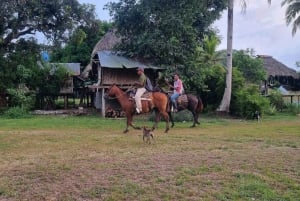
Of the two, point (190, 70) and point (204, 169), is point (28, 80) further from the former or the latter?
point (204, 169)

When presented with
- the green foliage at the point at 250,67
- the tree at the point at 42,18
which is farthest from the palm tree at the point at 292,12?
the tree at the point at 42,18

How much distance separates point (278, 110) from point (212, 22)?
8483 millimetres

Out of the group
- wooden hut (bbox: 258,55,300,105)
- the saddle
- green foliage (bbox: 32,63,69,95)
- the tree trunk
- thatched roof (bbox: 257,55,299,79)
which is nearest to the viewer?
the saddle

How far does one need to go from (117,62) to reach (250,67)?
43.7ft

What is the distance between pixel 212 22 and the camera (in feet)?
92.6

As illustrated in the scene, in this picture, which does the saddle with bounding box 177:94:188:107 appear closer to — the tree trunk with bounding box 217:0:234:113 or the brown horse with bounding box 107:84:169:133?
the brown horse with bounding box 107:84:169:133

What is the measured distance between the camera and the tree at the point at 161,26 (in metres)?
25.7

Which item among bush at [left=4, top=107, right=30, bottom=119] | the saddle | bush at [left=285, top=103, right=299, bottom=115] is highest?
the saddle

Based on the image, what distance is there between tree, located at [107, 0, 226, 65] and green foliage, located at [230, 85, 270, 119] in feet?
13.1

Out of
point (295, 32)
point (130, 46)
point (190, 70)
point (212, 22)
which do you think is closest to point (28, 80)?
point (130, 46)

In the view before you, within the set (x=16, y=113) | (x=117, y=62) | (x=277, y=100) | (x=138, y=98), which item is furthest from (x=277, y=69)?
(x=138, y=98)

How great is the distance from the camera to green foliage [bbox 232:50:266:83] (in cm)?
3462

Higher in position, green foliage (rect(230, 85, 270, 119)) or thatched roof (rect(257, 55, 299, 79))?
thatched roof (rect(257, 55, 299, 79))

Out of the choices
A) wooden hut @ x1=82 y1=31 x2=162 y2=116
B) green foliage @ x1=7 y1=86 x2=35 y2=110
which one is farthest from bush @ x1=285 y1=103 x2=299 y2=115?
green foliage @ x1=7 y1=86 x2=35 y2=110
